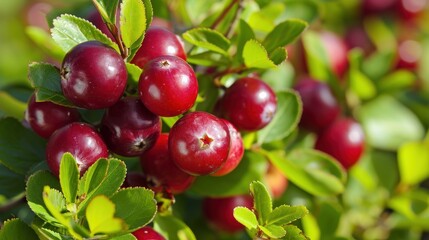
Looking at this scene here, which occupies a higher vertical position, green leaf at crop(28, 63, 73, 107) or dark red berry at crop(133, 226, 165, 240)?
green leaf at crop(28, 63, 73, 107)

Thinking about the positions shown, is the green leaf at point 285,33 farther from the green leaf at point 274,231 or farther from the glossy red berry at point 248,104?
the green leaf at point 274,231

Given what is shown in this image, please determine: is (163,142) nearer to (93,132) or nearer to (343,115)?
(93,132)

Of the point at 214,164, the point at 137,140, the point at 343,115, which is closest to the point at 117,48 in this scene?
the point at 137,140

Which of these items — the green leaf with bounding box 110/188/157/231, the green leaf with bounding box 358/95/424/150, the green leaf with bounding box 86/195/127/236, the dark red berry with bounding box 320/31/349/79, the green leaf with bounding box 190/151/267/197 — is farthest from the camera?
the dark red berry with bounding box 320/31/349/79

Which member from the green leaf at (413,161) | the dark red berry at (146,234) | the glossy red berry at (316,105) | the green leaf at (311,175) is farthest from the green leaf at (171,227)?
the green leaf at (413,161)

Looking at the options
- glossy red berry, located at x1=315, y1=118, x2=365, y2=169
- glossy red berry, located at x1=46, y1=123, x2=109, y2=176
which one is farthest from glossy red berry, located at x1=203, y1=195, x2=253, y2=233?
glossy red berry, located at x1=46, y1=123, x2=109, y2=176

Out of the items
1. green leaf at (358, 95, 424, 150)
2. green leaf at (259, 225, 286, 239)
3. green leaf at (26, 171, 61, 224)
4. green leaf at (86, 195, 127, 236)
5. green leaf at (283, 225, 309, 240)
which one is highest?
green leaf at (86, 195, 127, 236)

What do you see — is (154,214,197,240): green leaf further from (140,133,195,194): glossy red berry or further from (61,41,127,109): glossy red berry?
(61,41,127,109): glossy red berry
